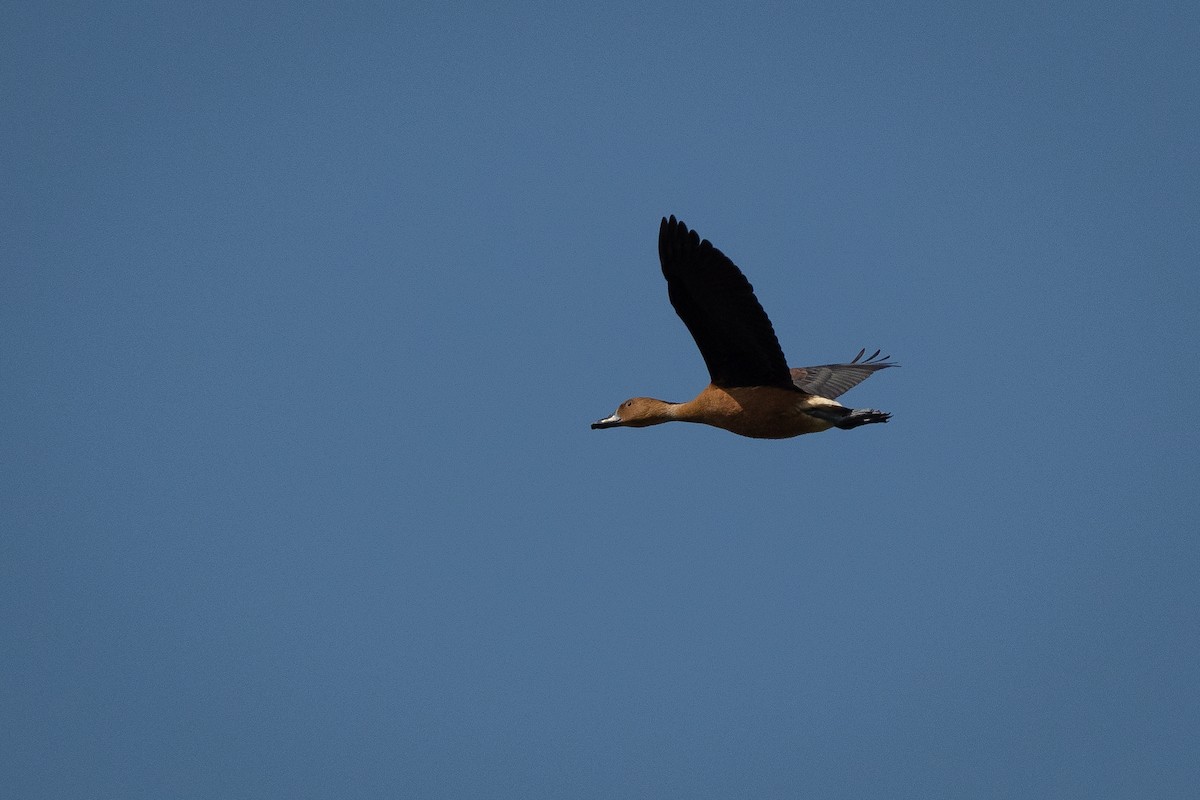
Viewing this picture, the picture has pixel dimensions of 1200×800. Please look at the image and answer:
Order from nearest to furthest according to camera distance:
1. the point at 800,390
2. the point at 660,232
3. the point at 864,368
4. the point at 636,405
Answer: the point at 660,232 → the point at 800,390 → the point at 636,405 → the point at 864,368

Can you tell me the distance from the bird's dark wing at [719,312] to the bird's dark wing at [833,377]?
5.63 ft

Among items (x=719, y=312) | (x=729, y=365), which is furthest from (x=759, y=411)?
(x=719, y=312)

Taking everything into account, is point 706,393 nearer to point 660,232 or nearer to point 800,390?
point 800,390

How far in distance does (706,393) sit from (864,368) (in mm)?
3478

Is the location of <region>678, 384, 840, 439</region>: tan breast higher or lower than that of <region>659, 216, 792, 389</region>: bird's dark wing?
lower

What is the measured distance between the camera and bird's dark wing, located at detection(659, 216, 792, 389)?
39.5ft

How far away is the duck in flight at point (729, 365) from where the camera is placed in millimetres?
12133

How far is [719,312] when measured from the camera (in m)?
12.7

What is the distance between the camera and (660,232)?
1202 cm

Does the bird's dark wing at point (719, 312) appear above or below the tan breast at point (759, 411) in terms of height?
above

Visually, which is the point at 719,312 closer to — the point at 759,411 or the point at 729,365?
the point at 729,365

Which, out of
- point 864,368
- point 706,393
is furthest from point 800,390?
A: point 864,368

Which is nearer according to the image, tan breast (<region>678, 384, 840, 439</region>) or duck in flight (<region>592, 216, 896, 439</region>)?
duck in flight (<region>592, 216, 896, 439</region>)

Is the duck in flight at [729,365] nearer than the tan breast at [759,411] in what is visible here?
Yes
